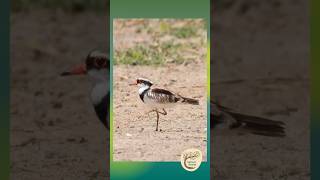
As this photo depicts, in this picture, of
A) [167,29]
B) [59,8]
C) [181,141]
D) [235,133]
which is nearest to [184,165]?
[181,141]

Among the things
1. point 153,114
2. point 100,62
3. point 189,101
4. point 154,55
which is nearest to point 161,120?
point 153,114

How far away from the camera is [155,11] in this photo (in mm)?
3328

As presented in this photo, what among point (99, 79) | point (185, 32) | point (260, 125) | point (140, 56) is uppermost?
point (185, 32)

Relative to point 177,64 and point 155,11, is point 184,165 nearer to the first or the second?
point 177,64

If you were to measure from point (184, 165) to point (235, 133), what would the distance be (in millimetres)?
339

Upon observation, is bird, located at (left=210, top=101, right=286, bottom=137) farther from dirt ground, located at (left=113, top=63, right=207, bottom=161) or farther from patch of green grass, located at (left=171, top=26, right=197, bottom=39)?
patch of green grass, located at (left=171, top=26, right=197, bottom=39)

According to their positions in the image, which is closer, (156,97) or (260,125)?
(156,97)

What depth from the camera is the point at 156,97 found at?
11.1ft

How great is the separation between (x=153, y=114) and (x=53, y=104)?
561 mm

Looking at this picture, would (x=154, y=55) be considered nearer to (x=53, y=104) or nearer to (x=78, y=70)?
(x=78, y=70)

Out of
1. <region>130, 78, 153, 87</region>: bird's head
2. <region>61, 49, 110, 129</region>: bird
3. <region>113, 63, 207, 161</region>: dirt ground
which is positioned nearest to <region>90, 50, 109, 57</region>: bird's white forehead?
<region>61, 49, 110, 129</region>: bird

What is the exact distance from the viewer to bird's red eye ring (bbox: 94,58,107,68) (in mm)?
3436

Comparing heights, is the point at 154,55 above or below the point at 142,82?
above

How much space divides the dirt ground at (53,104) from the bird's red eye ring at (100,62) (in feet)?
0.20
